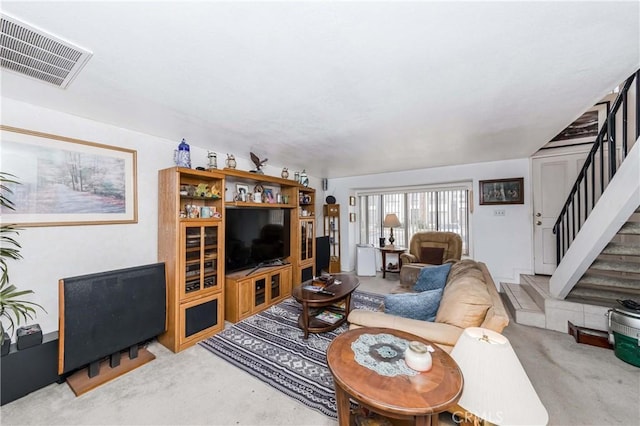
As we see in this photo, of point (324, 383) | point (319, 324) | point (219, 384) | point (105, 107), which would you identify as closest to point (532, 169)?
point (319, 324)

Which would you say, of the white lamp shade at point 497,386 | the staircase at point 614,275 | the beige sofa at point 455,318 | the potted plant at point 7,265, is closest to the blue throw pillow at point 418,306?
the beige sofa at point 455,318

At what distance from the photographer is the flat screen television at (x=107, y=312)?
181cm

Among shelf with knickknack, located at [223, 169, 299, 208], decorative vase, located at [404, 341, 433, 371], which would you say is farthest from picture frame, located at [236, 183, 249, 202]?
decorative vase, located at [404, 341, 433, 371]

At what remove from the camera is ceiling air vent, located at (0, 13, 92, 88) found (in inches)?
45.3

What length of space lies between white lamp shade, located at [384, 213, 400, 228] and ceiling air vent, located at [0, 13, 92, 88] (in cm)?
481

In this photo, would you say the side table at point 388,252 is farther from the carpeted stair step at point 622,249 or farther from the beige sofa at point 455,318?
the beige sofa at point 455,318

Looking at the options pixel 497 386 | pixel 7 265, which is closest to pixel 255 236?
pixel 7 265

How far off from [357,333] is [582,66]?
2.19 metres

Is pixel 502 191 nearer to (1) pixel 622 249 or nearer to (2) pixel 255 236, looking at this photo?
(1) pixel 622 249

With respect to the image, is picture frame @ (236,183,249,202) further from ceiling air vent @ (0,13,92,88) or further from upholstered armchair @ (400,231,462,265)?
upholstered armchair @ (400,231,462,265)

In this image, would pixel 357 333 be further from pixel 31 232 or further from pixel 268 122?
pixel 31 232

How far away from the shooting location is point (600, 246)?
83.7 inches

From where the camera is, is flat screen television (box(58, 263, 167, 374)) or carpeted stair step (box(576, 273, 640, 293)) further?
carpeted stair step (box(576, 273, 640, 293))

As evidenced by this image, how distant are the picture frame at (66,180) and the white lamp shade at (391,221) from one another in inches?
170
